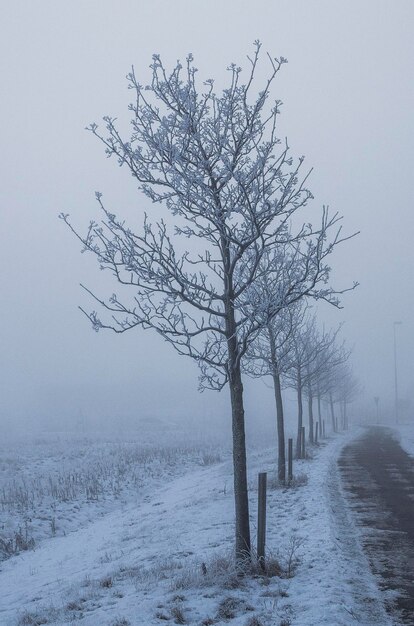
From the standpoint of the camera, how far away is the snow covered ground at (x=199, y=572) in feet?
21.0

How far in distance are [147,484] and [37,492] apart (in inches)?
175

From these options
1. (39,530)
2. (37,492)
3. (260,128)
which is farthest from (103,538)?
(260,128)

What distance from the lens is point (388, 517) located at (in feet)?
35.6

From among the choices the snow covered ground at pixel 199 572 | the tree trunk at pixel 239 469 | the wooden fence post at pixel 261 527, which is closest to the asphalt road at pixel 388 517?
the snow covered ground at pixel 199 572

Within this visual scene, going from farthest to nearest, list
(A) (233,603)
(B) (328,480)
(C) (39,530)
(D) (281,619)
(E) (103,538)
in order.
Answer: (B) (328,480), (C) (39,530), (E) (103,538), (A) (233,603), (D) (281,619)

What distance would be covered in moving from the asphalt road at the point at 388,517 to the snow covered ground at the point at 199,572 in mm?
225

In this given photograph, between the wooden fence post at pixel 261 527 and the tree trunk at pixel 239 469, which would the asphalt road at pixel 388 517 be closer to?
the wooden fence post at pixel 261 527

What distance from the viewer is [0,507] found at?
1572cm

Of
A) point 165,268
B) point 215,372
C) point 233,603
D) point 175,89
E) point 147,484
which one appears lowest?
point 147,484

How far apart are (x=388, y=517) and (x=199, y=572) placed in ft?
16.0

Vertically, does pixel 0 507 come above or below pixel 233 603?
below

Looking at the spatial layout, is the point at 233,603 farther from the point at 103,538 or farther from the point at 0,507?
the point at 0,507

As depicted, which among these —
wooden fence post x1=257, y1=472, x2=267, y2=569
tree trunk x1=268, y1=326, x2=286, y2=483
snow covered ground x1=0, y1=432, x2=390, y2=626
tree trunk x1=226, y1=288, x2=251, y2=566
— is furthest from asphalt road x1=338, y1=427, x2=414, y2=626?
tree trunk x1=226, y1=288, x2=251, y2=566

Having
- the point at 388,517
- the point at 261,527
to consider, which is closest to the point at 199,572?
the point at 261,527
